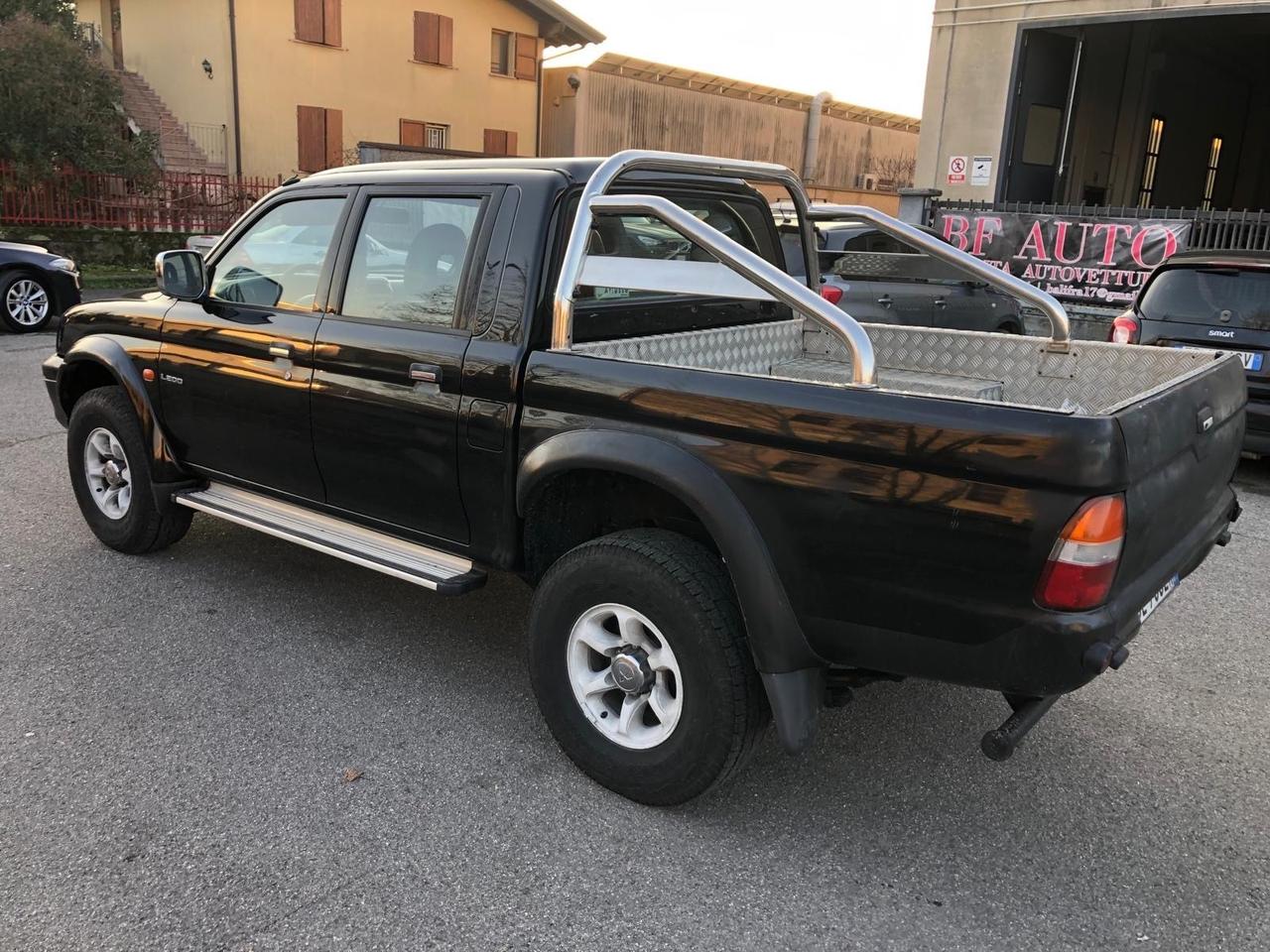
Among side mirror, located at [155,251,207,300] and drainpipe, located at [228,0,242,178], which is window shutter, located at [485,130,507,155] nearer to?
drainpipe, located at [228,0,242,178]

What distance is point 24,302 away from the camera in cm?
1195

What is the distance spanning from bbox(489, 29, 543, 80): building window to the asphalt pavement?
27491 mm

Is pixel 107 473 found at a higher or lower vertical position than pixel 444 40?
lower

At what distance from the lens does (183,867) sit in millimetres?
2746

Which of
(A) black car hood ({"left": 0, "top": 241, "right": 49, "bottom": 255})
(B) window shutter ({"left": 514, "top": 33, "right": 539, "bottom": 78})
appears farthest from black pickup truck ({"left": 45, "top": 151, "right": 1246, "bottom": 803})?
(B) window shutter ({"left": 514, "top": 33, "right": 539, "bottom": 78})

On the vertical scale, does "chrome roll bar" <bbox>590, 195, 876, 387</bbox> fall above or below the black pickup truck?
above

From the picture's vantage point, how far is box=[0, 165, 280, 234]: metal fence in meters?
17.4

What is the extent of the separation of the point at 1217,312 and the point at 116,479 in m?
6.85

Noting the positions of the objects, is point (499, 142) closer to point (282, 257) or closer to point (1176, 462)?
point (282, 257)

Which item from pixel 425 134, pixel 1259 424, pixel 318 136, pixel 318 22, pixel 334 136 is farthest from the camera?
pixel 425 134

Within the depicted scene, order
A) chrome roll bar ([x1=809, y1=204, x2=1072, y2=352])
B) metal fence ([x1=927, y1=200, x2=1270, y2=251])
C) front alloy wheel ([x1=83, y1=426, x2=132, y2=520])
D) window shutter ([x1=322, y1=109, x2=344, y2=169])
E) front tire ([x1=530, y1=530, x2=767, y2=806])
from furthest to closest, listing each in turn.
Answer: window shutter ([x1=322, y1=109, x2=344, y2=169]) < metal fence ([x1=927, y1=200, x2=1270, y2=251]) < front alloy wheel ([x1=83, y1=426, x2=132, y2=520]) < chrome roll bar ([x1=809, y1=204, x2=1072, y2=352]) < front tire ([x1=530, y1=530, x2=767, y2=806])

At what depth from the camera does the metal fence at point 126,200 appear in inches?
683

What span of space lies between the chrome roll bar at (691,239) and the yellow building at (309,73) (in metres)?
23.8

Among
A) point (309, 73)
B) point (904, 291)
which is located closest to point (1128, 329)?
point (904, 291)
